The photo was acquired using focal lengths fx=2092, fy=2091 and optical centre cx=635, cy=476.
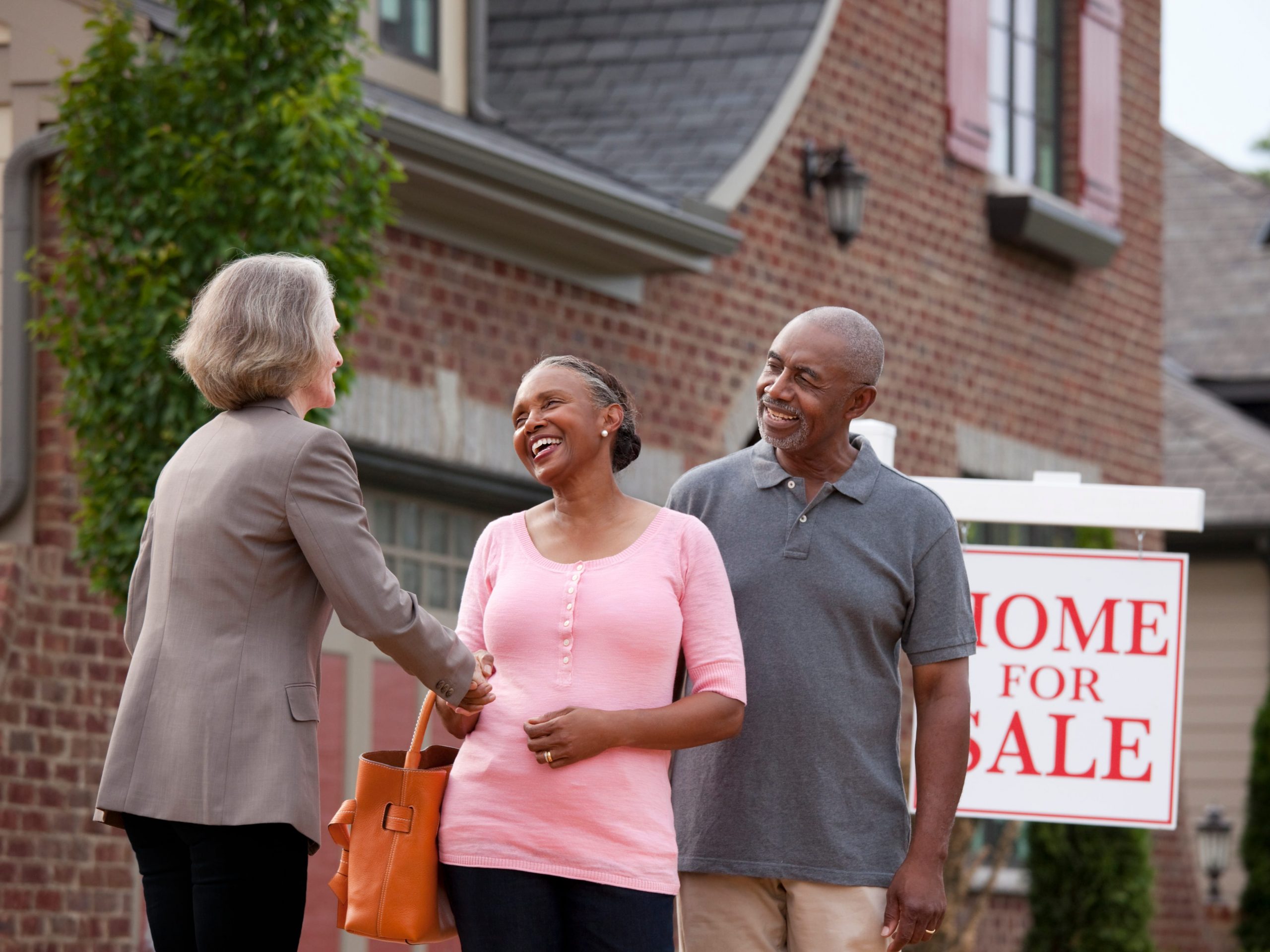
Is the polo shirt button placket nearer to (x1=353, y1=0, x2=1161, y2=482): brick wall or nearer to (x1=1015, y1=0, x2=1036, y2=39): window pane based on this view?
(x1=353, y1=0, x2=1161, y2=482): brick wall

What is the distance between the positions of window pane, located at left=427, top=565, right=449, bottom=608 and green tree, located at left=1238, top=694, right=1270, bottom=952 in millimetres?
7524

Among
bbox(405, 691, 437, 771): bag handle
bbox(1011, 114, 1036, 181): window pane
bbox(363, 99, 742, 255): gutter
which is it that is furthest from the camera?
bbox(1011, 114, 1036, 181): window pane

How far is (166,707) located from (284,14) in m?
3.29

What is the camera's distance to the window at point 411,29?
9.12m

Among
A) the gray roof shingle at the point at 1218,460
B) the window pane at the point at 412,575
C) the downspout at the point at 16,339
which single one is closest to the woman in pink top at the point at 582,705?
the downspout at the point at 16,339

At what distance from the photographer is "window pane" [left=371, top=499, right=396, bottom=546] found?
8.09m

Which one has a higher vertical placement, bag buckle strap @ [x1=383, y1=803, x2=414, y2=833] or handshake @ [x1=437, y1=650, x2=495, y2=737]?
handshake @ [x1=437, y1=650, x2=495, y2=737]

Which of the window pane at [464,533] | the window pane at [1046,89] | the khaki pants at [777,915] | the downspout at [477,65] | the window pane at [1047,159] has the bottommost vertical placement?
the khaki pants at [777,915]

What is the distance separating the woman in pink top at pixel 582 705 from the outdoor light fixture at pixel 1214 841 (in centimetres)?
1132

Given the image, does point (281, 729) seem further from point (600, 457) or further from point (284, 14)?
point (284, 14)

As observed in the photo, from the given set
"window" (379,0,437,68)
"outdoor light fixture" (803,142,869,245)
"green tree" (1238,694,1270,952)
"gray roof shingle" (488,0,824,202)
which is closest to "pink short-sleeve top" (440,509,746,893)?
Result: "window" (379,0,437,68)

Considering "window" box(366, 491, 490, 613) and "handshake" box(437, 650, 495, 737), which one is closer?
"handshake" box(437, 650, 495, 737)

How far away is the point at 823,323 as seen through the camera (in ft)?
13.0

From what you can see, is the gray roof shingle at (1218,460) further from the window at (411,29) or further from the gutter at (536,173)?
the window at (411,29)
